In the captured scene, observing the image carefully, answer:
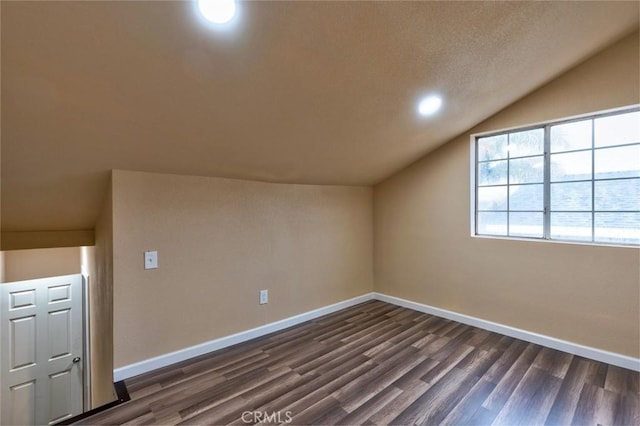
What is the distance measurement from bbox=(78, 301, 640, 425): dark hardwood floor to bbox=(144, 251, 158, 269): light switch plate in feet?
2.66

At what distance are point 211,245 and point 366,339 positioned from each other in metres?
1.69

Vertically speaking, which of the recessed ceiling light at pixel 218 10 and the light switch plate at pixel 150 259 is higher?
the recessed ceiling light at pixel 218 10

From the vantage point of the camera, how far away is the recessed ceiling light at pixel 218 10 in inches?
52.1

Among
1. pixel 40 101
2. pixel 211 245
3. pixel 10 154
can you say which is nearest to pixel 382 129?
pixel 211 245

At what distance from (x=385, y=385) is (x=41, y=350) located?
11.9 feet

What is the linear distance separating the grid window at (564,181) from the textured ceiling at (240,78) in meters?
0.55

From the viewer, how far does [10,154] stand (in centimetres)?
175

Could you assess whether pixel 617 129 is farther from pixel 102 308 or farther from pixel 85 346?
pixel 85 346

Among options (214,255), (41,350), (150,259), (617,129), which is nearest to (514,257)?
(617,129)

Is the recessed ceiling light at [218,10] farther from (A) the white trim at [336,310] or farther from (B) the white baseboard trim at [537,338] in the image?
(B) the white baseboard trim at [537,338]

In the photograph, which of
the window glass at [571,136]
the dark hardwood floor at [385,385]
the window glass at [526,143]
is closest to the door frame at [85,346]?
the dark hardwood floor at [385,385]

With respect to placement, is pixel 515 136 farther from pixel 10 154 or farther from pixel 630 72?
pixel 10 154

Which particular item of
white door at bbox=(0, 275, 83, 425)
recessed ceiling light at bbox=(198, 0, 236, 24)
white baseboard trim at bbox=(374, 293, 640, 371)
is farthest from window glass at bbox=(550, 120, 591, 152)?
white door at bbox=(0, 275, 83, 425)

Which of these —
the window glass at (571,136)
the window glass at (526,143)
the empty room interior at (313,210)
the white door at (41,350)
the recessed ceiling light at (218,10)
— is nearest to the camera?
the recessed ceiling light at (218,10)
